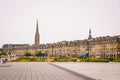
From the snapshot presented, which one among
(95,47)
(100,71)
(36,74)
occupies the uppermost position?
(95,47)

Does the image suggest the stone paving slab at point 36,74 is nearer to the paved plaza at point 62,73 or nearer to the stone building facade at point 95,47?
the paved plaza at point 62,73

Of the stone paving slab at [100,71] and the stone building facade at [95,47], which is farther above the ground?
the stone building facade at [95,47]

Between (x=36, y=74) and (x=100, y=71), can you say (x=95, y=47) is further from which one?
(x=36, y=74)

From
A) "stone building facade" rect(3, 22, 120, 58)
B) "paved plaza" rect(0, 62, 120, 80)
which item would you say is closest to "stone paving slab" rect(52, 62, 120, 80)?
"paved plaza" rect(0, 62, 120, 80)

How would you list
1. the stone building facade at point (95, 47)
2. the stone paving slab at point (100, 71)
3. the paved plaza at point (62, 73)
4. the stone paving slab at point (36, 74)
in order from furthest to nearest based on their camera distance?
the stone building facade at point (95, 47), the stone paving slab at point (36, 74), the paved plaza at point (62, 73), the stone paving slab at point (100, 71)

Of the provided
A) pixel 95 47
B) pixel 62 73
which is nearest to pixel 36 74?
pixel 62 73

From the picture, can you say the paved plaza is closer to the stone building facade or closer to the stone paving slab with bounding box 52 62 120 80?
the stone paving slab with bounding box 52 62 120 80

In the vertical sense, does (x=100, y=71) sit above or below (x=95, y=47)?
below

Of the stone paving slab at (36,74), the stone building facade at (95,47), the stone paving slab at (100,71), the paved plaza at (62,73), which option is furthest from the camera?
the stone building facade at (95,47)

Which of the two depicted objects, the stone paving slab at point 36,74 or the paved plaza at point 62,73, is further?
the stone paving slab at point 36,74

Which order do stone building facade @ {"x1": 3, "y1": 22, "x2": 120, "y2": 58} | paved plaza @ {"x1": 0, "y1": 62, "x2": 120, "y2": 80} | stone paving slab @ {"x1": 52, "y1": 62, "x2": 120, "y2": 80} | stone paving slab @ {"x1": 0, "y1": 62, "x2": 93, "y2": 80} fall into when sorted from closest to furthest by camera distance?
stone paving slab @ {"x1": 52, "y1": 62, "x2": 120, "y2": 80}
paved plaza @ {"x1": 0, "y1": 62, "x2": 120, "y2": 80}
stone paving slab @ {"x1": 0, "y1": 62, "x2": 93, "y2": 80}
stone building facade @ {"x1": 3, "y1": 22, "x2": 120, "y2": 58}

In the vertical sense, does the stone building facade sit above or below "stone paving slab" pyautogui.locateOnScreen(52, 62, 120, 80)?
above

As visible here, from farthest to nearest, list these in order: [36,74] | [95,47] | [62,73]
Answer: [95,47] → [62,73] → [36,74]

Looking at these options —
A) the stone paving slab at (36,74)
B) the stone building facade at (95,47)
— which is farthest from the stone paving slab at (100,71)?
the stone building facade at (95,47)
